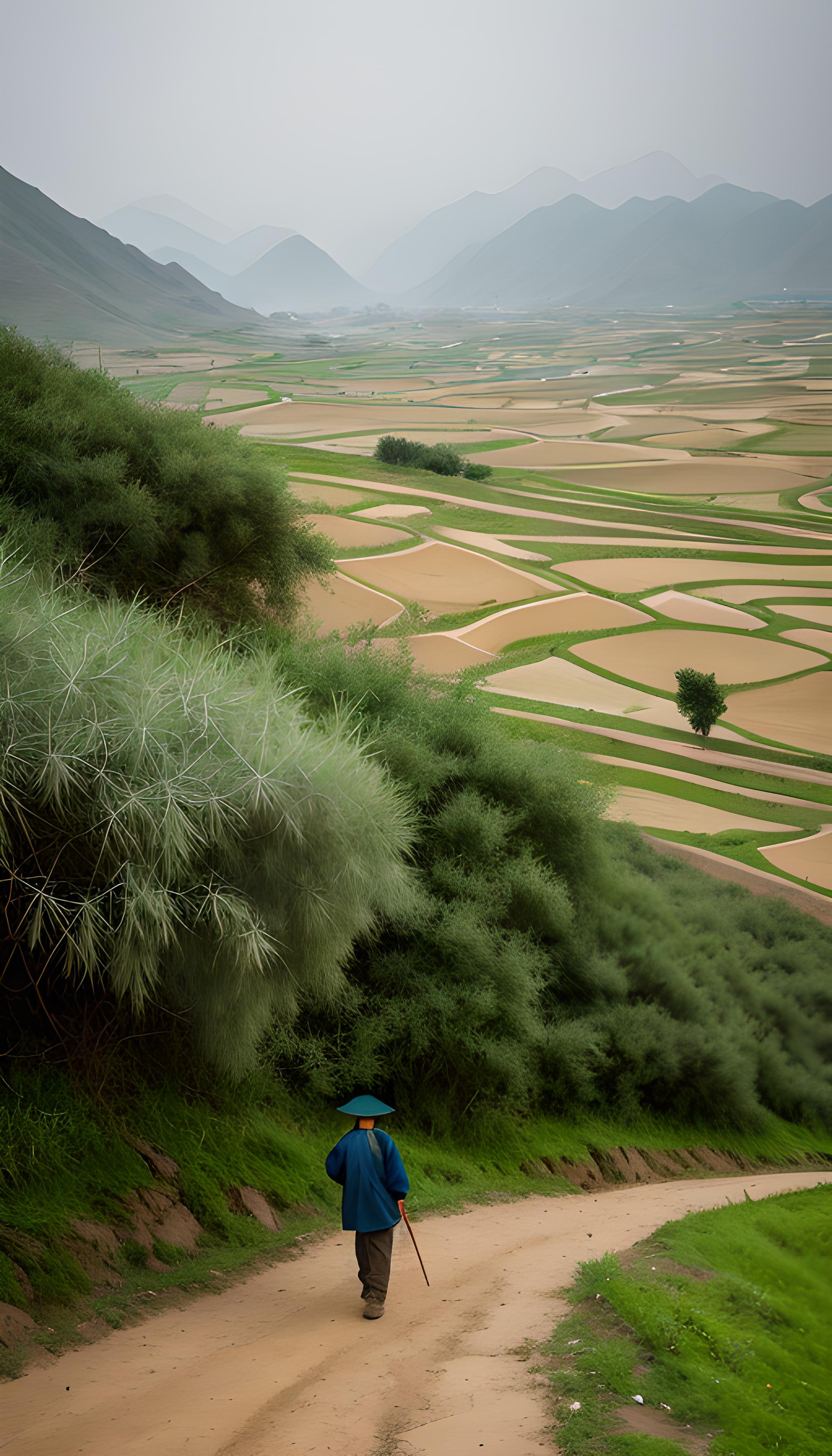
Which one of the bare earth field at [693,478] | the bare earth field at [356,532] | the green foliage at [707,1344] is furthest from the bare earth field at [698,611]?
the green foliage at [707,1344]

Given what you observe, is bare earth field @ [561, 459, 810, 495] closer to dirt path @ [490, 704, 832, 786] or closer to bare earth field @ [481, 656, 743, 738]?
bare earth field @ [481, 656, 743, 738]

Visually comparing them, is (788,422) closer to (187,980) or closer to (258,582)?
(258,582)

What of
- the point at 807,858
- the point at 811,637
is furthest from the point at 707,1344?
the point at 811,637

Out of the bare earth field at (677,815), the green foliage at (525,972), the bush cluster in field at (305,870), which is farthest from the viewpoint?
the bare earth field at (677,815)

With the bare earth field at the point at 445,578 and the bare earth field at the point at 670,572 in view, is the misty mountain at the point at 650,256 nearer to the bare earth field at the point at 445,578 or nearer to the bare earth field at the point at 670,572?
the bare earth field at the point at 670,572

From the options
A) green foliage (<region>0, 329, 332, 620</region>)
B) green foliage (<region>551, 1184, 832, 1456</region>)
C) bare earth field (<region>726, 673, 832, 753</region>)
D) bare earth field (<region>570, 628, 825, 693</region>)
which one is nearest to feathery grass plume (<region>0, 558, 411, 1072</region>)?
green foliage (<region>551, 1184, 832, 1456</region>)

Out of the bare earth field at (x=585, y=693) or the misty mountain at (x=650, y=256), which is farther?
the misty mountain at (x=650, y=256)

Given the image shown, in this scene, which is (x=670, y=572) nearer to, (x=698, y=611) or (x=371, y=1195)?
(x=698, y=611)
